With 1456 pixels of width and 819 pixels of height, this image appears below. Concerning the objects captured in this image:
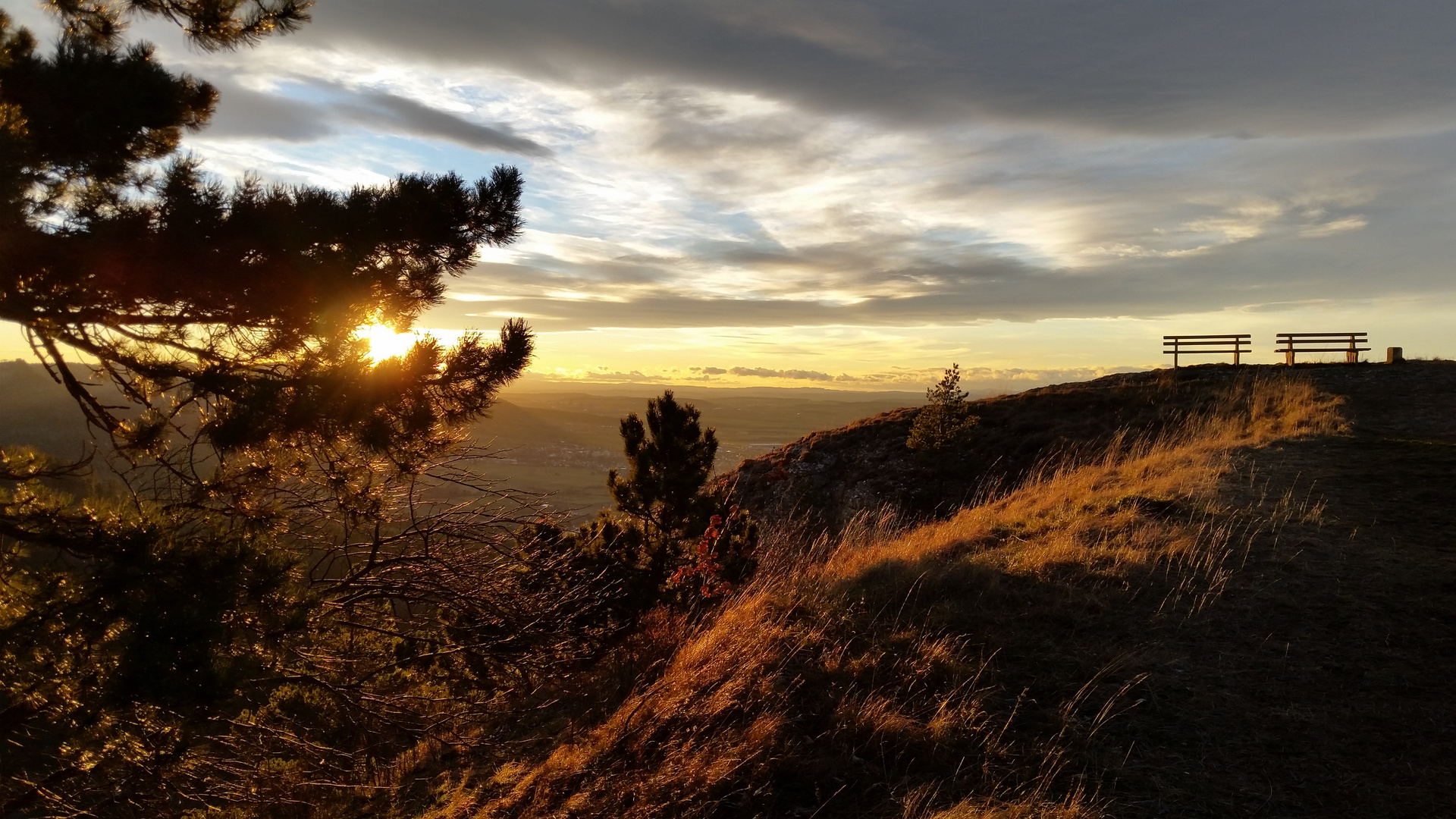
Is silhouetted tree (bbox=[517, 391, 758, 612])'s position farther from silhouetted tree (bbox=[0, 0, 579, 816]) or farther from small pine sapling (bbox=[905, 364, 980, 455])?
small pine sapling (bbox=[905, 364, 980, 455])

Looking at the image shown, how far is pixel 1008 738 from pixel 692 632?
2.54 meters

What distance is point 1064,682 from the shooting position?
4.26 m

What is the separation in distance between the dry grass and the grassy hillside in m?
Answer: 0.02

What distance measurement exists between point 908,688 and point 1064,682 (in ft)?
3.15

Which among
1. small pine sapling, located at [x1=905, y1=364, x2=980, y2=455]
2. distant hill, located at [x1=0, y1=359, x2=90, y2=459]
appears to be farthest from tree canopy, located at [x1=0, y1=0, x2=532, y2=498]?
distant hill, located at [x1=0, y1=359, x2=90, y2=459]

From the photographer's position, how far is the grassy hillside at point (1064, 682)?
334cm

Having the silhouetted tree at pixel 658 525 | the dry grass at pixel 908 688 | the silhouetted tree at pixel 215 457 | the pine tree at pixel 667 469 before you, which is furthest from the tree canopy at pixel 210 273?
the pine tree at pixel 667 469

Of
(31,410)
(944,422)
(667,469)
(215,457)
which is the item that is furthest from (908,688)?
(31,410)

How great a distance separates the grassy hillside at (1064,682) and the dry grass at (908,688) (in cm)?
2

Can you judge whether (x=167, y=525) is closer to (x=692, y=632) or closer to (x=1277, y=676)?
(x=692, y=632)

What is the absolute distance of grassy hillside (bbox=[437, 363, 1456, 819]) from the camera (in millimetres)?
3344

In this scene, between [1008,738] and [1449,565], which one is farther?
[1449,565]

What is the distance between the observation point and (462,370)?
4.64 metres

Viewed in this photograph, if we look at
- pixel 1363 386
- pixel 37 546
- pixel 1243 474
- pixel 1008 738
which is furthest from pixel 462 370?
pixel 1363 386
